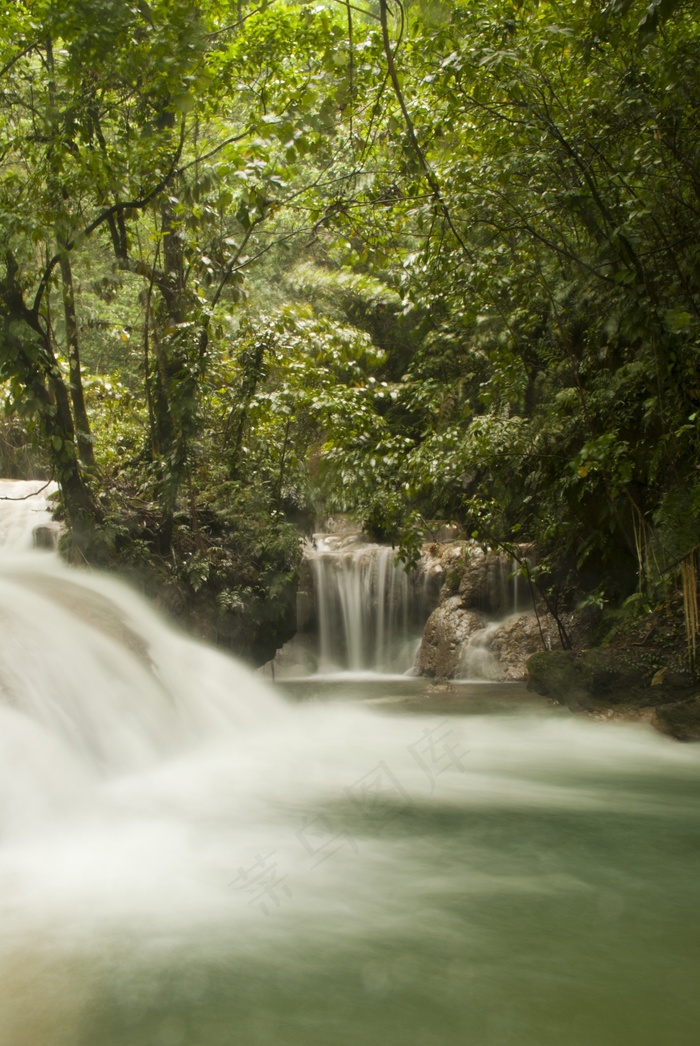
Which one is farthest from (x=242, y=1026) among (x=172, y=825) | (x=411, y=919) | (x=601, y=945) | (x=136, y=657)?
(x=136, y=657)

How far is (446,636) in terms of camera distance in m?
11.4

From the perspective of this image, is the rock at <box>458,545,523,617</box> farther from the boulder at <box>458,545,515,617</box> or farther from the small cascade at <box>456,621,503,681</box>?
the small cascade at <box>456,621,503,681</box>

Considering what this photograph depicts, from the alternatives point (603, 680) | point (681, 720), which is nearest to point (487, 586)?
point (603, 680)

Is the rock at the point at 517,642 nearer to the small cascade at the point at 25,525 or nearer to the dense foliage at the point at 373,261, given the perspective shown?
the dense foliage at the point at 373,261

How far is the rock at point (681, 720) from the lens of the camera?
6.52 m

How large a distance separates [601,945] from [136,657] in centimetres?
464

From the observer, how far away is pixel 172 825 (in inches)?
177

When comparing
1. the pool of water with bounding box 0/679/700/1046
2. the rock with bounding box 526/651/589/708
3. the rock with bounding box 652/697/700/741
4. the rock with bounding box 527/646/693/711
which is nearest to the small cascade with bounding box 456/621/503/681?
the rock with bounding box 526/651/589/708

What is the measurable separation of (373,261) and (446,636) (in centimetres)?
521

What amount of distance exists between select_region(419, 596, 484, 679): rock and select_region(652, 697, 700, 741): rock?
4.61 meters

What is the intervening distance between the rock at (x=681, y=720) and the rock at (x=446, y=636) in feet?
15.1

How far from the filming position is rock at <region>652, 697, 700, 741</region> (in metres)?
6.52

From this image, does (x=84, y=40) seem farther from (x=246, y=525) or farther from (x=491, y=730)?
(x=491, y=730)

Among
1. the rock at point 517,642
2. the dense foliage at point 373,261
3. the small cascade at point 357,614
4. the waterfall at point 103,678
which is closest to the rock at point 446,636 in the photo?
the rock at point 517,642
